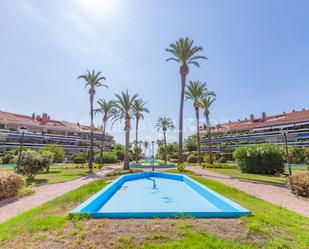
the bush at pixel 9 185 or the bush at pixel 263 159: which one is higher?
the bush at pixel 263 159

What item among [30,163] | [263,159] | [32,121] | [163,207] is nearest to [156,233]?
[163,207]

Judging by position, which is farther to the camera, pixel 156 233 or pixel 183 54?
pixel 183 54

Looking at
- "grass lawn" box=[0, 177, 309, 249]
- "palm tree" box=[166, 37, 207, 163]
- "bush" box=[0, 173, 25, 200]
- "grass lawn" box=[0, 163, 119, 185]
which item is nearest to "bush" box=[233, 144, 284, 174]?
"palm tree" box=[166, 37, 207, 163]

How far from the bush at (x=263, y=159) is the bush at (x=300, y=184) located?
10.6 meters

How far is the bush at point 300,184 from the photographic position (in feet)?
33.0

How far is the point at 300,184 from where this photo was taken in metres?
10.2

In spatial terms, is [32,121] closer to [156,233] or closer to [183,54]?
[183,54]

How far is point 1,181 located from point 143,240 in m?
9.36

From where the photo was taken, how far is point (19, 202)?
9266 mm

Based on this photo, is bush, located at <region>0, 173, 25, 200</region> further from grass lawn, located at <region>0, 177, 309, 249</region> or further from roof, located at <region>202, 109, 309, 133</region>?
roof, located at <region>202, 109, 309, 133</region>

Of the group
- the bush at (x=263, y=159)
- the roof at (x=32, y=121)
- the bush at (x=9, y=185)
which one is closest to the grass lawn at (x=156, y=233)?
the bush at (x=9, y=185)

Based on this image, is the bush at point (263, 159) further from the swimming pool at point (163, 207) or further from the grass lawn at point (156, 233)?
the grass lawn at point (156, 233)

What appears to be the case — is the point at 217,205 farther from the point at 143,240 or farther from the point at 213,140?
the point at 213,140

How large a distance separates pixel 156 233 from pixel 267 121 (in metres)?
70.1
